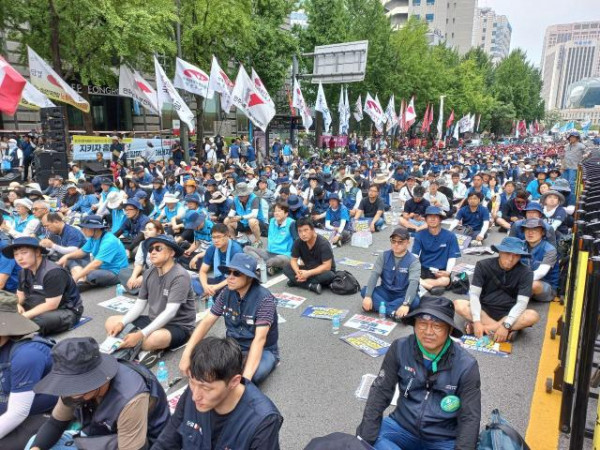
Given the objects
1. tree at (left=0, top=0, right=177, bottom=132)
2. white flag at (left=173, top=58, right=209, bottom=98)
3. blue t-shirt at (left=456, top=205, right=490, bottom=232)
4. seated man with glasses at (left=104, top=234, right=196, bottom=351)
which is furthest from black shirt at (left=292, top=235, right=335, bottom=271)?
tree at (left=0, top=0, right=177, bottom=132)

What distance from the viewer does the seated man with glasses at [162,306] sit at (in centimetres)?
479

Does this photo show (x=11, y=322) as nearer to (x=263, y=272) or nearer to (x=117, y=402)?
(x=117, y=402)

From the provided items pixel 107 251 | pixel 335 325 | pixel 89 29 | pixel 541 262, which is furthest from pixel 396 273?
pixel 89 29

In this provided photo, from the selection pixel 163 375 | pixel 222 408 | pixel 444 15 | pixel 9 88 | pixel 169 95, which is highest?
pixel 444 15

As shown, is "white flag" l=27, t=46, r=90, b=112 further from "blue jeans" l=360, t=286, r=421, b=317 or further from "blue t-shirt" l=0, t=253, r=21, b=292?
"blue jeans" l=360, t=286, r=421, b=317

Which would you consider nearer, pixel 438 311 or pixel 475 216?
pixel 438 311

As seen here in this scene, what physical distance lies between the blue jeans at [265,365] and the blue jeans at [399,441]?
1.57 meters

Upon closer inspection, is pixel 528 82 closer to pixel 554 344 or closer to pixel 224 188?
pixel 224 188

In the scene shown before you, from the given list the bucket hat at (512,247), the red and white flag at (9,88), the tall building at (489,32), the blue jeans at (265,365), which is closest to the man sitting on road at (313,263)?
the blue jeans at (265,365)

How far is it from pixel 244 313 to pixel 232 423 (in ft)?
6.15

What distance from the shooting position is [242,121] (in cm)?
3638

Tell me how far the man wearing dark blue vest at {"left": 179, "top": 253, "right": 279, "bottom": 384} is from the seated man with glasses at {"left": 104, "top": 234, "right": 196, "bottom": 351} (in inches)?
25.5

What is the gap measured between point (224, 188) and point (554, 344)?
389 inches

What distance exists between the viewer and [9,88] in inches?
370
